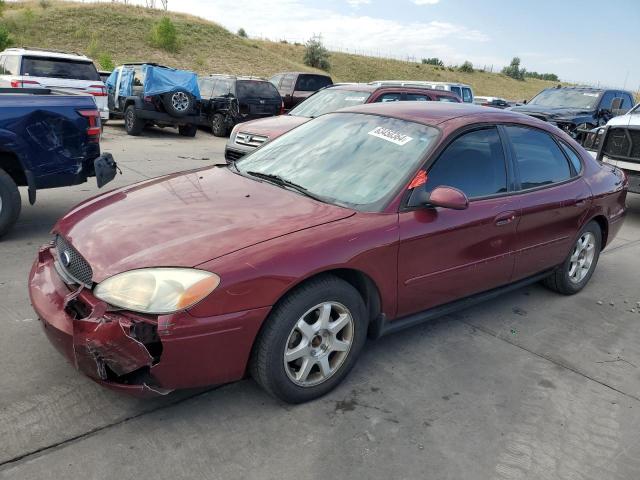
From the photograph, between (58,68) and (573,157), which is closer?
(573,157)

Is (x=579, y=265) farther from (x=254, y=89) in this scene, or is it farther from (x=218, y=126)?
→ (x=218, y=126)

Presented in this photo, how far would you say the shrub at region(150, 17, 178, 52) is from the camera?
37.6 metres

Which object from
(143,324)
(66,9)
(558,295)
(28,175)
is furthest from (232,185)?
(66,9)

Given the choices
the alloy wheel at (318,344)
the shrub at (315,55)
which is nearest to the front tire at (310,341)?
the alloy wheel at (318,344)

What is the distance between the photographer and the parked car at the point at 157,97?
1355cm

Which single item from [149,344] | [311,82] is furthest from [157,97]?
[149,344]

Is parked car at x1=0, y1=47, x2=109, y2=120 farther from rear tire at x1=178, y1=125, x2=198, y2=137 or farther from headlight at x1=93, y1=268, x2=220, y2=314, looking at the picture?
headlight at x1=93, y1=268, x2=220, y2=314

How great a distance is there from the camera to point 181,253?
8.36ft

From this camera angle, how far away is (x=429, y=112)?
3.76 m

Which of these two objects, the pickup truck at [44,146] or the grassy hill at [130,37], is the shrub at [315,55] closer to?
the grassy hill at [130,37]

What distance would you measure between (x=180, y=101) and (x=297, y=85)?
15.7 feet

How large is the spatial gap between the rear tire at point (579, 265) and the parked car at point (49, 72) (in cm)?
1030

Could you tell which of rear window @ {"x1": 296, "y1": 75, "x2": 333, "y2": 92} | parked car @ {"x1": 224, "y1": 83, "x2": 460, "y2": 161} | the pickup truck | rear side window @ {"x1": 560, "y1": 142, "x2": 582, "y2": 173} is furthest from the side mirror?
rear window @ {"x1": 296, "y1": 75, "x2": 333, "y2": 92}

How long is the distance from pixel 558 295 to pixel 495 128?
184 cm
